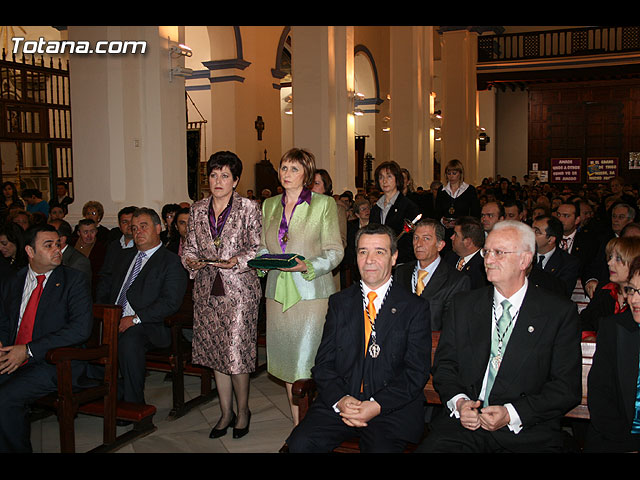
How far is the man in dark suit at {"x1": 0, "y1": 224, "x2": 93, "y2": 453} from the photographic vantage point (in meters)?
3.65

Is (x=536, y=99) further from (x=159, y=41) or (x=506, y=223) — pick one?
(x=506, y=223)

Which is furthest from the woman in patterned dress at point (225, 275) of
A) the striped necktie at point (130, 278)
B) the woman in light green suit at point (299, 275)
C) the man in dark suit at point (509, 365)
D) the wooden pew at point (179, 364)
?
the man in dark suit at point (509, 365)

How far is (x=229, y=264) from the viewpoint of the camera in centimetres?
386

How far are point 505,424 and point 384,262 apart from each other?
3.05 feet

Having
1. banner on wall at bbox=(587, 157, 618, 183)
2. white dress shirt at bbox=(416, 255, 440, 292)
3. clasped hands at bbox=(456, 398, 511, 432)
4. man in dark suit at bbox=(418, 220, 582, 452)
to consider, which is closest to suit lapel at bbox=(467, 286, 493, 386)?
man in dark suit at bbox=(418, 220, 582, 452)

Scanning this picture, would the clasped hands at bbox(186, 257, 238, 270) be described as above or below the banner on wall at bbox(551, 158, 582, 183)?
below

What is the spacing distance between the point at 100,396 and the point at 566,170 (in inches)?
942

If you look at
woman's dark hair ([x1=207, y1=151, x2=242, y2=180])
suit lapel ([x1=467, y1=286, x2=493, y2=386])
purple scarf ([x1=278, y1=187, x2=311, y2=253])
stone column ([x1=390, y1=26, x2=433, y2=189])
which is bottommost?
suit lapel ([x1=467, y1=286, x2=493, y2=386])

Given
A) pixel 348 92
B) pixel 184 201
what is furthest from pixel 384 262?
pixel 348 92

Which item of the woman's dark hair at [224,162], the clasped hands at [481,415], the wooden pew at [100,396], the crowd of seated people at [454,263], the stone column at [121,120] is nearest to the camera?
the clasped hands at [481,415]

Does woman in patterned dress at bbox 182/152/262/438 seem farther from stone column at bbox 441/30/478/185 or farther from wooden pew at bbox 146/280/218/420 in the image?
stone column at bbox 441/30/478/185

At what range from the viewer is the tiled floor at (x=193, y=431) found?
4.11m

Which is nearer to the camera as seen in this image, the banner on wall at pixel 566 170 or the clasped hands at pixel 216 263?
the clasped hands at pixel 216 263

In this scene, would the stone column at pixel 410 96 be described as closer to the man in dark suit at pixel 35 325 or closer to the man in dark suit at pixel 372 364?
the man in dark suit at pixel 35 325
